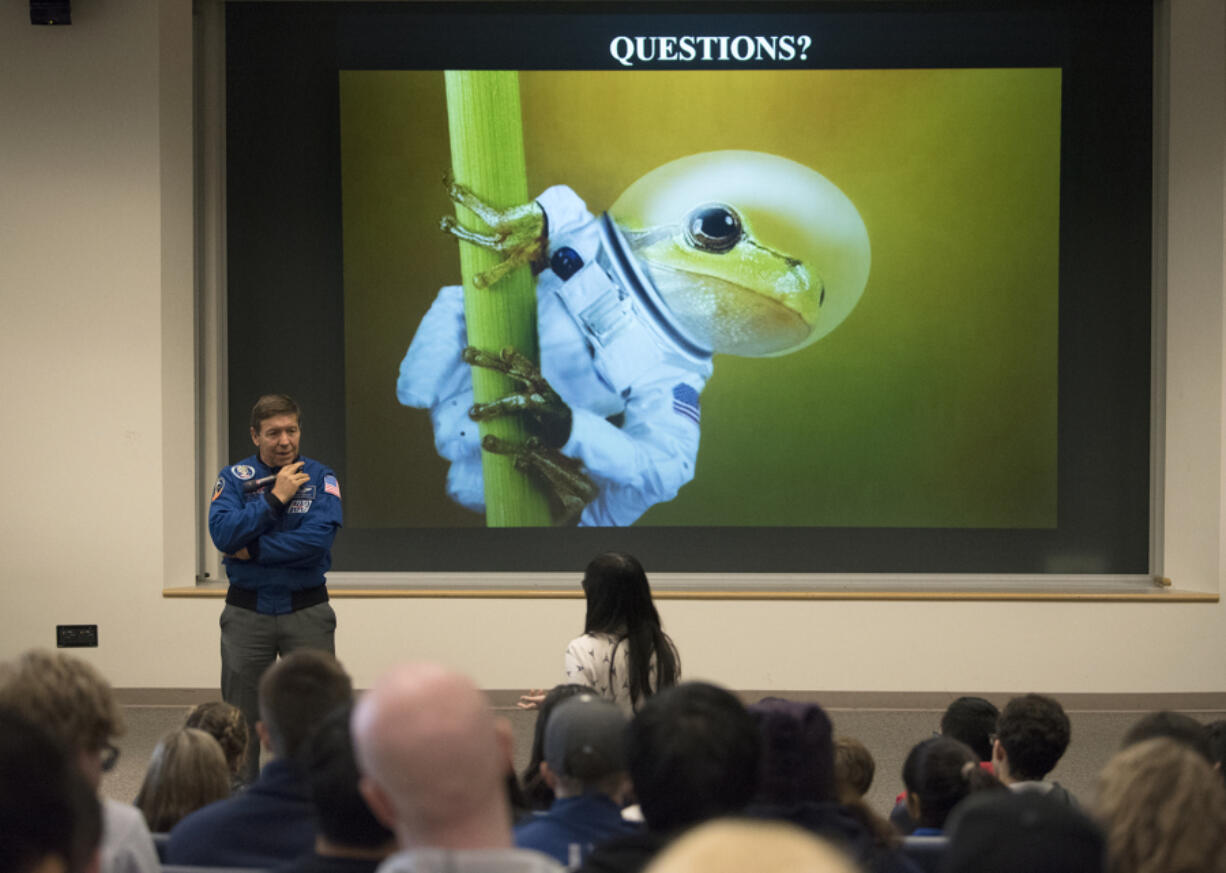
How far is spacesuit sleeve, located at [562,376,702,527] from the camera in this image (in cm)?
663

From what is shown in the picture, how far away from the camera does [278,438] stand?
4383mm

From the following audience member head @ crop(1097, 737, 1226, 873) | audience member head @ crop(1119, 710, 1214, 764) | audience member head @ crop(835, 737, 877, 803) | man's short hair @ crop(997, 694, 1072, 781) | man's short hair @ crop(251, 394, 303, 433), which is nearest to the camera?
audience member head @ crop(1097, 737, 1226, 873)

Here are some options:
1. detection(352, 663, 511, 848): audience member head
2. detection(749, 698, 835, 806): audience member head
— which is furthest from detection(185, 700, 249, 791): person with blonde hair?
→ detection(352, 663, 511, 848): audience member head

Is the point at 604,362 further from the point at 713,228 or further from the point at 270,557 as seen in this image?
the point at 270,557

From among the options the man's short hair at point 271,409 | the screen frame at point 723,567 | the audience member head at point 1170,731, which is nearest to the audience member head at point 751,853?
the audience member head at point 1170,731

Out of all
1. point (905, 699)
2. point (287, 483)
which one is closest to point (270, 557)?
point (287, 483)

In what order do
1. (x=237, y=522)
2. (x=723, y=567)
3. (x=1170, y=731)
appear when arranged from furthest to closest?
(x=723, y=567) < (x=237, y=522) < (x=1170, y=731)

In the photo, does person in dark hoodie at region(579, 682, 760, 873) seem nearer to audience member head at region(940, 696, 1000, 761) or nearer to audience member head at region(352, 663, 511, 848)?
audience member head at region(352, 663, 511, 848)

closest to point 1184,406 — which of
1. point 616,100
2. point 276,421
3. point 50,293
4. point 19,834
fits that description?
point 616,100

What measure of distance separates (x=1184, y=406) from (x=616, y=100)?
10.7 ft

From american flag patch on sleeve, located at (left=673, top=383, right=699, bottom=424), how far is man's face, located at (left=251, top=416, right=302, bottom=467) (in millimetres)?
2615

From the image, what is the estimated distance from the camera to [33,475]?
6.48 metres

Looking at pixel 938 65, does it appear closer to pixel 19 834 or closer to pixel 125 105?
pixel 125 105

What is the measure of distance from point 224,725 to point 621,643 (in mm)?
1037
